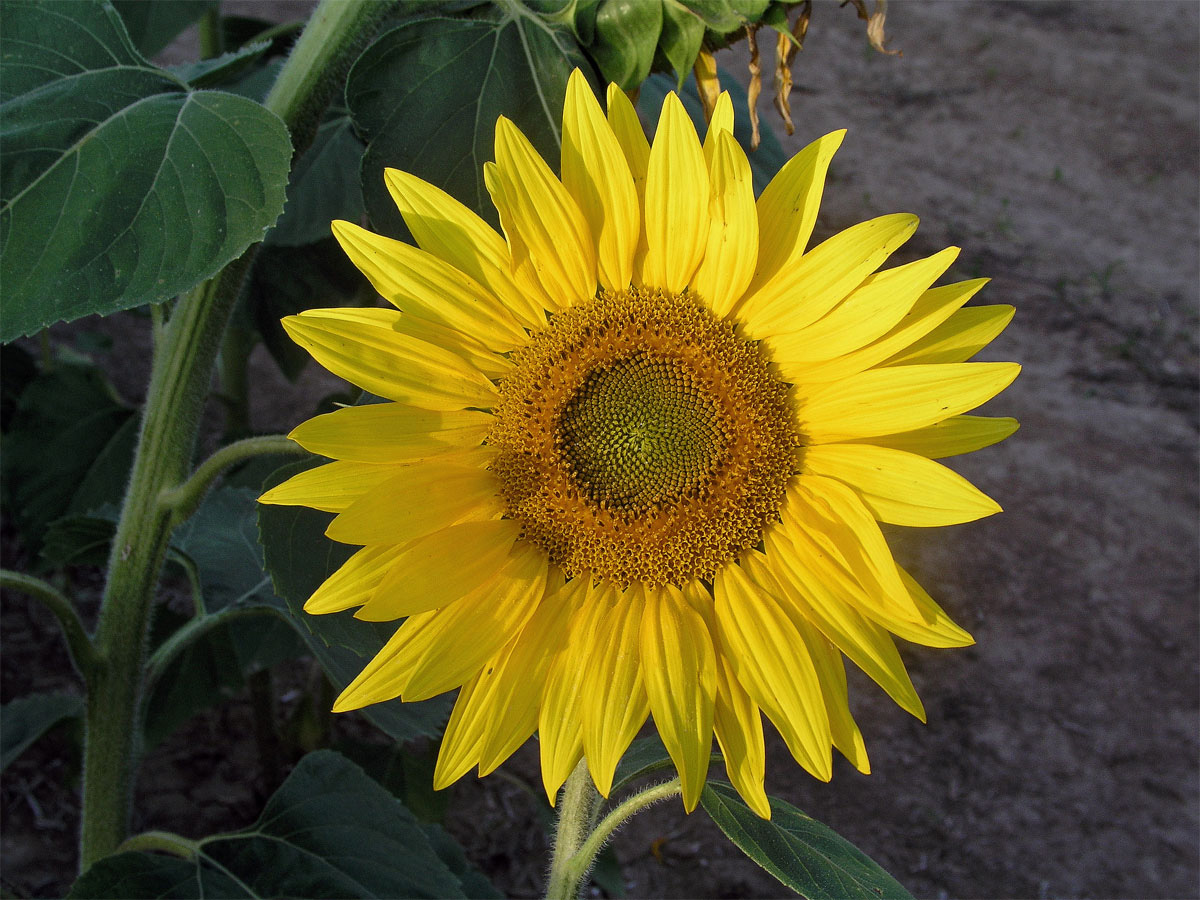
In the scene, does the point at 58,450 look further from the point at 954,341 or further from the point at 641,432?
Answer: the point at 954,341

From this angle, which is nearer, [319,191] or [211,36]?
[319,191]

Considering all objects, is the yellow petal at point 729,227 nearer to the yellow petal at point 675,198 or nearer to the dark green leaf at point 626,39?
the yellow petal at point 675,198

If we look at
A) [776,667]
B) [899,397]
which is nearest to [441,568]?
[776,667]

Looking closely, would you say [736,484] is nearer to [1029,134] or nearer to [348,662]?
[348,662]

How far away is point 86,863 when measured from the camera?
1089mm

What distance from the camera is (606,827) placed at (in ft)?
2.64

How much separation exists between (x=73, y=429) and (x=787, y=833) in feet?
5.14

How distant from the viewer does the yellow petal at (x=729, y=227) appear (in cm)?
80

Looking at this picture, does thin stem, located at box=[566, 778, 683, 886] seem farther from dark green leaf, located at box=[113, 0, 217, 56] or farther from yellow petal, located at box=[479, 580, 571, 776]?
dark green leaf, located at box=[113, 0, 217, 56]

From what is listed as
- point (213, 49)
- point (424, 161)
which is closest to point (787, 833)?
point (424, 161)

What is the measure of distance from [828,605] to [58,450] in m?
1.57

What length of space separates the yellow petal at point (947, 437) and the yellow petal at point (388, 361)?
1.02 ft

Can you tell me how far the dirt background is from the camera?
2.14m

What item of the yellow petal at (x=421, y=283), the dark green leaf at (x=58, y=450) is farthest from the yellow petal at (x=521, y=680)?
the dark green leaf at (x=58, y=450)
